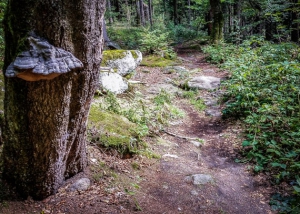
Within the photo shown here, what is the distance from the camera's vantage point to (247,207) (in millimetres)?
3412

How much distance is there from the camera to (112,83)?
6.69 metres

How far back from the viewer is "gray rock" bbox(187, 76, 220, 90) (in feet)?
29.9

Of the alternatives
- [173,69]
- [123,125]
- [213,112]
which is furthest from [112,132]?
[173,69]

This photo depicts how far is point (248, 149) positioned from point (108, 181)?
3.30 meters

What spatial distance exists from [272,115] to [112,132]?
12.6ft

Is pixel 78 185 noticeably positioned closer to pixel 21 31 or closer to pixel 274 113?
pixel 21 31

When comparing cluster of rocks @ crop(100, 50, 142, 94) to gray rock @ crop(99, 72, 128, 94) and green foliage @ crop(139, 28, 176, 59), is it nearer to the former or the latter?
gray rock @ crop(99, 72, 128, 94)

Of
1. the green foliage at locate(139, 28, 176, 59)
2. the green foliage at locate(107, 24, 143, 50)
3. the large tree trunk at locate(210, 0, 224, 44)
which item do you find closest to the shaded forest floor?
the green foliage at locate(139, 28, 176, 59)

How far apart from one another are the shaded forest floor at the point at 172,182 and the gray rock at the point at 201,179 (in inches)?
1.8

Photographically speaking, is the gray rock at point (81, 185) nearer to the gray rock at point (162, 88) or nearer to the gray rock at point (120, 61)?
the gray rock at point (120, 61)

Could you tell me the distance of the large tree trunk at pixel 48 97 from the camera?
5.89ft

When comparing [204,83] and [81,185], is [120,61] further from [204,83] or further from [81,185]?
[81,185]

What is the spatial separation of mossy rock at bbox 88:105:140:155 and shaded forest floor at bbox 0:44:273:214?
0.60 ft

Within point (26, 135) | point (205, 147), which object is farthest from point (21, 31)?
point (205, 147)
